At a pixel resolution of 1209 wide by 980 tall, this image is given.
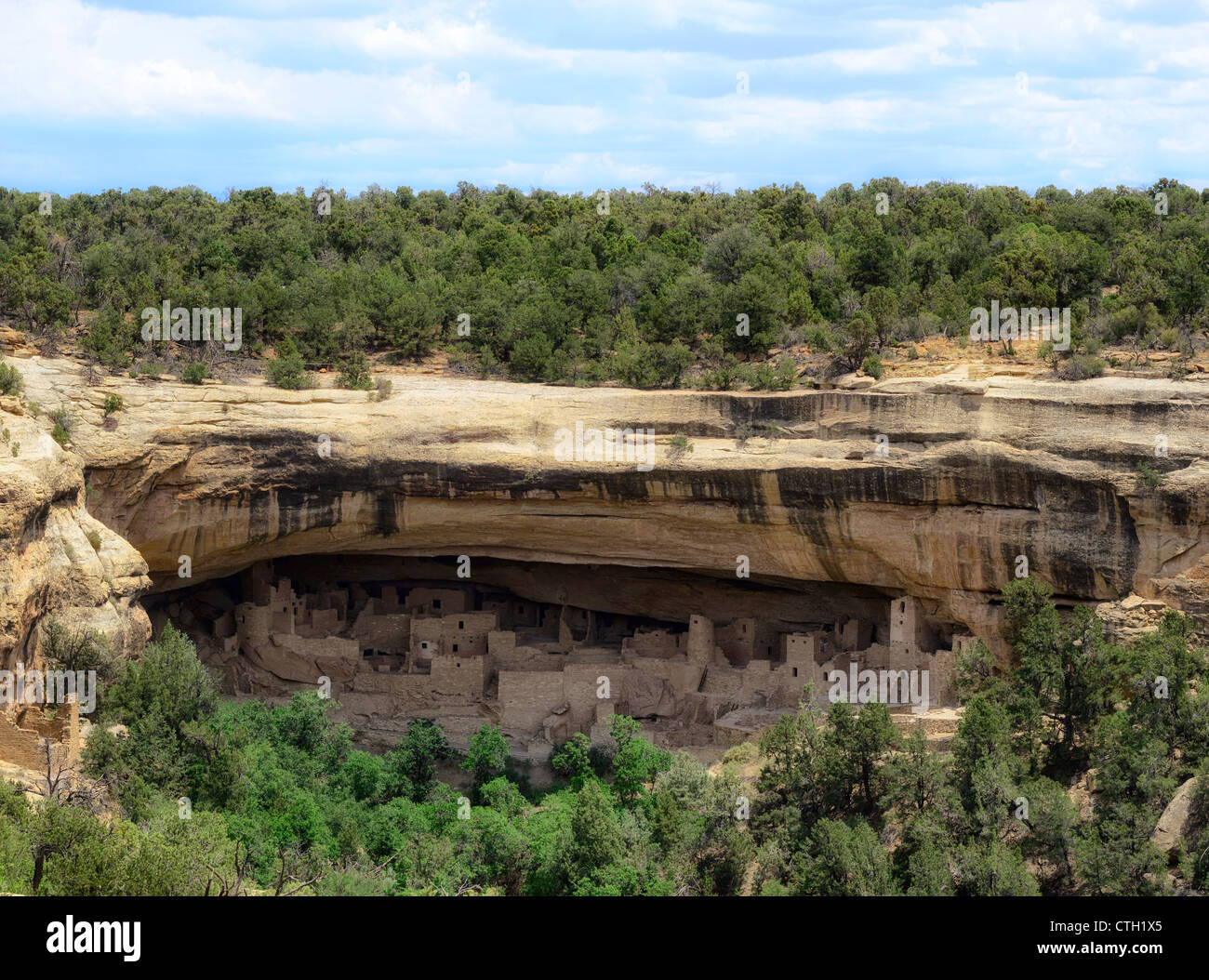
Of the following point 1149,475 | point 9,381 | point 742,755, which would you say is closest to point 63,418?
point 9,381

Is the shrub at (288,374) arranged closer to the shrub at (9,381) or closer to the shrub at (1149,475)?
the shrub at (9,381)

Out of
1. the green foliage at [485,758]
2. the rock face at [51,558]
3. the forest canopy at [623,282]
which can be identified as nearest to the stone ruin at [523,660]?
the green foliage at [485,758]

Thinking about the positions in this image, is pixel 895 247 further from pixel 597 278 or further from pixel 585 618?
pixel 585 618

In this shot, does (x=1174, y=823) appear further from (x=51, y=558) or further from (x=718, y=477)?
(x=51, y=558)

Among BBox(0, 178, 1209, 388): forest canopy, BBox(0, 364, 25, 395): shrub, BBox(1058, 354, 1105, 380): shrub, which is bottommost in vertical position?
BBox(0, 364, 25, 395): shrub

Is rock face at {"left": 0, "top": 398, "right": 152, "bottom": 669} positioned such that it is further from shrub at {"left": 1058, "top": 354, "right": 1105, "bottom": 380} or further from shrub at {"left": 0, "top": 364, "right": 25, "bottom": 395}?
shrub at {"left": 1058, "top": 354, "right": 1105, "bottom": 380}

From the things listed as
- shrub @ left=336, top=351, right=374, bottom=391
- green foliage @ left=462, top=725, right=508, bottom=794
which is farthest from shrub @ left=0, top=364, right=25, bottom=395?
green foliage @ left=462, top=725, right=508, bottom=794

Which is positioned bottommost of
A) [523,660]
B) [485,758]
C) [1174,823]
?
[485,758]
